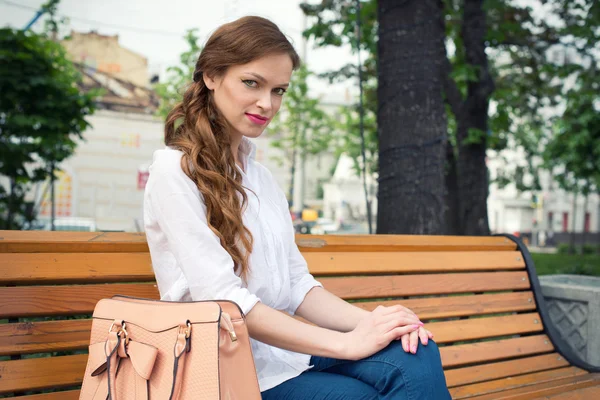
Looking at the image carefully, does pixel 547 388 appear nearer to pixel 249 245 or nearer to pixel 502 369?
pixel 502 369

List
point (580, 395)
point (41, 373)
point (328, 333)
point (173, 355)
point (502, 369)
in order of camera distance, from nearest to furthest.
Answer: point (173, 355) → point (328, 333) → point (41, 373) → point (580, 395) → point (502, 369)

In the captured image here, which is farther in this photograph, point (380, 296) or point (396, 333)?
point (380, 296)

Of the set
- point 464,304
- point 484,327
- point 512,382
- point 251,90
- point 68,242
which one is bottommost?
point 512,382

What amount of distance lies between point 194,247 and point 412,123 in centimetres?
261

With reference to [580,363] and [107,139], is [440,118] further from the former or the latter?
[107,139]

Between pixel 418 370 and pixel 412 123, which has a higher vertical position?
pixel 412 123

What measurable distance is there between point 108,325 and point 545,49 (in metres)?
11.2

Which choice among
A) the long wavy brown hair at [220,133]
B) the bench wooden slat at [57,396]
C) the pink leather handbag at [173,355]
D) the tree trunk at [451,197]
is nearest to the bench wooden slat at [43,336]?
the bench wooden slat at [57,396]

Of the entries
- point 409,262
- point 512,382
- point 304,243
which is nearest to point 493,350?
point 512,382

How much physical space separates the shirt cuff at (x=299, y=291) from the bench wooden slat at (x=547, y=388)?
92cm

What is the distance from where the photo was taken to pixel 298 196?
26250 millimetres

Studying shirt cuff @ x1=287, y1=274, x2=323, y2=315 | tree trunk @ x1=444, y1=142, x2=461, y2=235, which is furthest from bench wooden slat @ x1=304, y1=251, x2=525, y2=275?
tree trunk @ x1=444, y1=142, x2=461, y2=235

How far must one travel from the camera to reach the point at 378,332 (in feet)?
6.29

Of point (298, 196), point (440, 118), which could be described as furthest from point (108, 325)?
point (298, 196)
